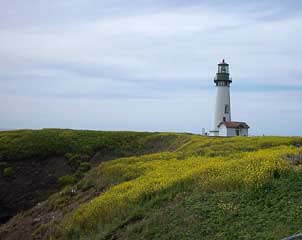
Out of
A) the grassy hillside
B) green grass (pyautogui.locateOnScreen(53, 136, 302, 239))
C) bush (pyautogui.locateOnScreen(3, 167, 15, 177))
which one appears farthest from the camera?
bush (pyautogui.locateOnScreen(3, 167, 15, 177))

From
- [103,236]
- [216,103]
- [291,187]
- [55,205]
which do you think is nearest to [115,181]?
[55,205]

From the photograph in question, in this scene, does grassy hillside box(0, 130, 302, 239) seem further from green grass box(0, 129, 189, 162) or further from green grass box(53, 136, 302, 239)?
green grass box(0, 129, 189, 162)

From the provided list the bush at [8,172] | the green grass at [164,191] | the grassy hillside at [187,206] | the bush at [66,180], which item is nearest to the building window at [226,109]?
the bush at [66,180]

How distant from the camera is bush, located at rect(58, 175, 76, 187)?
1240 inches

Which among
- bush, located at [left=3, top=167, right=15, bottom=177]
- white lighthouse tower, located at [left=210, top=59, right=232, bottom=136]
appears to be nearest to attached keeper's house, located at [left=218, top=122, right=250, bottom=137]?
white lighthouse tower, located at [left=210, top=59, right=232, bottom=136]

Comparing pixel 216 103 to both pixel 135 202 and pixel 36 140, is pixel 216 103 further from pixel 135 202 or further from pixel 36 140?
pixel 135 202

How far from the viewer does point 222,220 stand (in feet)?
42.1

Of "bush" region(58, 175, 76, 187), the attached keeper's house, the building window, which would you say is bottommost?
"bush" region(58, 175, 76, 187)

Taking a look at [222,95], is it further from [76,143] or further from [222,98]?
[76,143]

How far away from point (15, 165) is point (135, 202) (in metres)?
19.9

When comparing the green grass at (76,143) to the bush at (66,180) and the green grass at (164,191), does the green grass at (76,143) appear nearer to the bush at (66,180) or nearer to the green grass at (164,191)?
the bush at (66,180)

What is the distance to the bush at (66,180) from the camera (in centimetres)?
3151

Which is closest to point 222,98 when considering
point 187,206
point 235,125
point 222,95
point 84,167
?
point 222,95

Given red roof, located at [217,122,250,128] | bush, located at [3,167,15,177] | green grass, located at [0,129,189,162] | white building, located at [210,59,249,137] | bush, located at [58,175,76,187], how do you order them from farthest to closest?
white building, located at [210,59,249,137], red roof, located at [217,122,250,128], green grass, located at [0,129,189,162], bush, located at [3,167,15,177], bush, located at [58,175,76,187]
